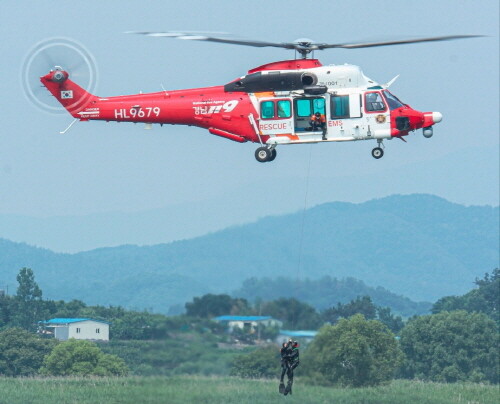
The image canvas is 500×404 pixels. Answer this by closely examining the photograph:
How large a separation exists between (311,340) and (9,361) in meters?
36.5

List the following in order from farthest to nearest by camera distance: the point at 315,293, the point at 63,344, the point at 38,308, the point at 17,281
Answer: the point at 17,281, the point at 38,308, the point at 63,344, the point at 315,293

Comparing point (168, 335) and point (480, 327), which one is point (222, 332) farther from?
point (480, 327)

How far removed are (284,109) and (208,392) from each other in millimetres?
8904

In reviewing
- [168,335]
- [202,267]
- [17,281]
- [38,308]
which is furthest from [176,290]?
[17,281]

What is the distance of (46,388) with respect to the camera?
173 feet

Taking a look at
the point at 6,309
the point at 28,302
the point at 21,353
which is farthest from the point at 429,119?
the point at 6,309

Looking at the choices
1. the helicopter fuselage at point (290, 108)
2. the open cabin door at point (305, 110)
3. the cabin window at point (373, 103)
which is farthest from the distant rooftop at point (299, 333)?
the cabin window at point (373, 103)

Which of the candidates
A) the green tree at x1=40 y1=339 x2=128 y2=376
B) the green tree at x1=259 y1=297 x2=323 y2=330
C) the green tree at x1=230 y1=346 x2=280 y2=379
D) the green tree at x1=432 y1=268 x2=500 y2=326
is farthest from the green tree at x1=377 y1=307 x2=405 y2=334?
the green tree at x1=259 y1=297 x2=323 y2=330

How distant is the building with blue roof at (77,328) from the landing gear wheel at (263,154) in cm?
2822

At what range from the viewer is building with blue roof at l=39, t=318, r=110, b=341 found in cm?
6907

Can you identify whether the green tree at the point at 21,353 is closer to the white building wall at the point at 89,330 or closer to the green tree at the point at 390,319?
the white building wall at the point at 89,330

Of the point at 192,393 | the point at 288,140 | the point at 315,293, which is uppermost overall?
the point at 288,140

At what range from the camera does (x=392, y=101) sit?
1613 inches

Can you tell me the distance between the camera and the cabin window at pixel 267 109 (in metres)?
40.5
